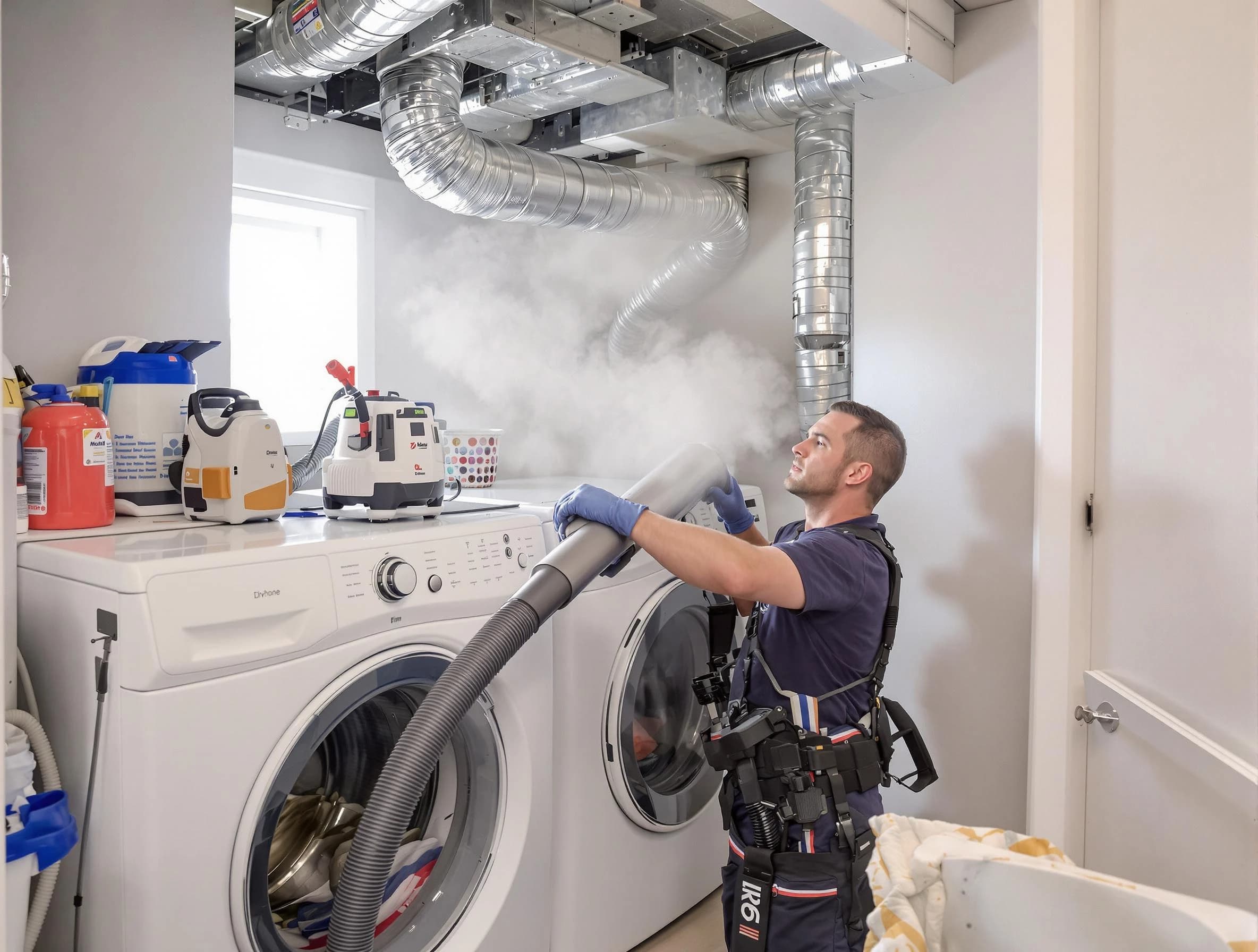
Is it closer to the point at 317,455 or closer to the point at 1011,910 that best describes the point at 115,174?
the point at 317,455

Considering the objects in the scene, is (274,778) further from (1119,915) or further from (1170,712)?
(1170,712)

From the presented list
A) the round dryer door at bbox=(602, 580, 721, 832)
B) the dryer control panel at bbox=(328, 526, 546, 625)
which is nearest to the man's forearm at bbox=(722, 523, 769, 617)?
the round dryer door at bbox=(602, 580, 721, 832)

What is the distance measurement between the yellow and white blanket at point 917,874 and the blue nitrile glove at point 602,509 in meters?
0.84

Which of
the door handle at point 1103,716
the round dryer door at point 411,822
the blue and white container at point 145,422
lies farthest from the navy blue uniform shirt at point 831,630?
the blue and white container at point 145,422

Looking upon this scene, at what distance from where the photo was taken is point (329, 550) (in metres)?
1.54

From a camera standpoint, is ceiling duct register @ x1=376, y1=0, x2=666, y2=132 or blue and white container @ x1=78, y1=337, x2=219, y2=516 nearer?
blue and white container @ x1=78, y1=337, x2=219, y2=516

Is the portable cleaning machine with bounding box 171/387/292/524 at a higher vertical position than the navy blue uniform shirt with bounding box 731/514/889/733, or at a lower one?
higher

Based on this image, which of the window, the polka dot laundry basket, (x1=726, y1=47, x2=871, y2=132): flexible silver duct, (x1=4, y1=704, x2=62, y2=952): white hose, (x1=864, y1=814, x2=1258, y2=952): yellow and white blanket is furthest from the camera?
the window

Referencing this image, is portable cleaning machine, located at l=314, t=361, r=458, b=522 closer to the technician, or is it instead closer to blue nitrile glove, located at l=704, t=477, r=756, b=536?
the technician

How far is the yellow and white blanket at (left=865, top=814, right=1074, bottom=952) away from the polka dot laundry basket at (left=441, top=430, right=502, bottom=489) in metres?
2.02

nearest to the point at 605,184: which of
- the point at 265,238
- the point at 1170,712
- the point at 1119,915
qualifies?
the point at 265,238

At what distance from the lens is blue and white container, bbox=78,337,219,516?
1.88 m

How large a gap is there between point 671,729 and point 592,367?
5.38 feet

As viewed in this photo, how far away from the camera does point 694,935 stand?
2381 mm
